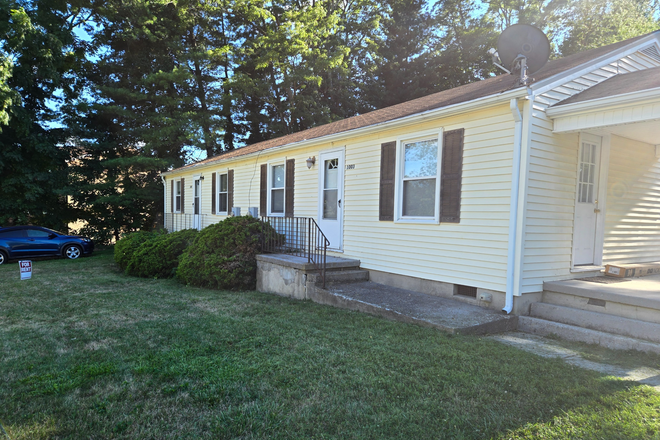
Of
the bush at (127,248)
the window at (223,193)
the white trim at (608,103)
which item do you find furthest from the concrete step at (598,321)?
the window at (223,193)

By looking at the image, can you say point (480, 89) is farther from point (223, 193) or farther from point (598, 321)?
point (223, 193)

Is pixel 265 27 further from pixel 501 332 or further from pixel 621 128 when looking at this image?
pixel 501 332

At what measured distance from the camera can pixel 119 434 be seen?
241cm

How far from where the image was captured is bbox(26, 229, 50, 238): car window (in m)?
12.8

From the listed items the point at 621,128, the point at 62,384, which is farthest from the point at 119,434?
the point at 621,128

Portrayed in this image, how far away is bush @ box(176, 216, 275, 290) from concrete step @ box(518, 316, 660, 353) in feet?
16.4

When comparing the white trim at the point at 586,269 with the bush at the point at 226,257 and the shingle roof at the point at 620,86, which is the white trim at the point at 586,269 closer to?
the shingle roof at the point at 620,86

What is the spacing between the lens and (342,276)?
681 cm

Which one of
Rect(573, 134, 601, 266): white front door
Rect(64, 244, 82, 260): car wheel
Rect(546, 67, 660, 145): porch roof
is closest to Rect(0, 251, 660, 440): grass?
Rect(573, 134, 601, 266): white front door

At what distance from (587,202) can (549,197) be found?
1027 mm

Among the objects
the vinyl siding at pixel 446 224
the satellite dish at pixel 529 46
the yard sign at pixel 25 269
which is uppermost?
the satellite dish at pixel 529 46

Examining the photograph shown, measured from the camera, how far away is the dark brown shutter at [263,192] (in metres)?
10.1

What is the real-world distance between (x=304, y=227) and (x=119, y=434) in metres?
6.13

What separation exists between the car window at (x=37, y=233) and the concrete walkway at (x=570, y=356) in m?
14.1
